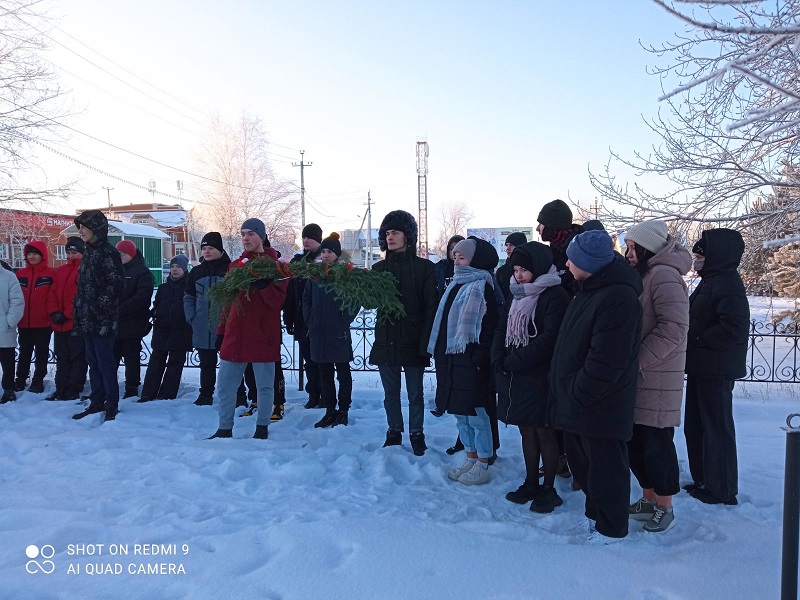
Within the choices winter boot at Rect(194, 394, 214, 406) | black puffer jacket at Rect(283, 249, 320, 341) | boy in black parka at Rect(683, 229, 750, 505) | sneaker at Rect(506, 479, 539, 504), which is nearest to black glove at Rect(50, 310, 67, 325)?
winter boot at Rect(194, 394, 214, 406)

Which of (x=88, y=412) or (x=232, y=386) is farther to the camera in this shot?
(x=88, y=412)

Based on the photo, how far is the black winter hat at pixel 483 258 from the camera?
4504 mm

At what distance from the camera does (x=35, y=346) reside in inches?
296

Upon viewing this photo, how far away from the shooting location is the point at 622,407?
3.22 metres

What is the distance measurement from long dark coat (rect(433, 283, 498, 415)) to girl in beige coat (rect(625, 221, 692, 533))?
1.15m

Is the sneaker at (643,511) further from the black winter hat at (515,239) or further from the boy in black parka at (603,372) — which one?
the black winter hat at (515,239)

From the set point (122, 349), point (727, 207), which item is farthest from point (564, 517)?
point (122, 349)

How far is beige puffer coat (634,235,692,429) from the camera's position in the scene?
3465mm

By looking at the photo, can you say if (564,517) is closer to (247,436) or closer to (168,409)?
(247,436)

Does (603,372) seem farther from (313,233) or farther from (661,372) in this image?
(313,233)

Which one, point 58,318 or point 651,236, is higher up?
point 651,236

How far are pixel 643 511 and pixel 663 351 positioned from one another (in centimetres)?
107

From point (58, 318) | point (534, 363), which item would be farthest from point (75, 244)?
point (534, 363)

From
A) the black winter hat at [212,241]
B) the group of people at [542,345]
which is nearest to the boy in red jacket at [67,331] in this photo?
the group of people at [542,345]
